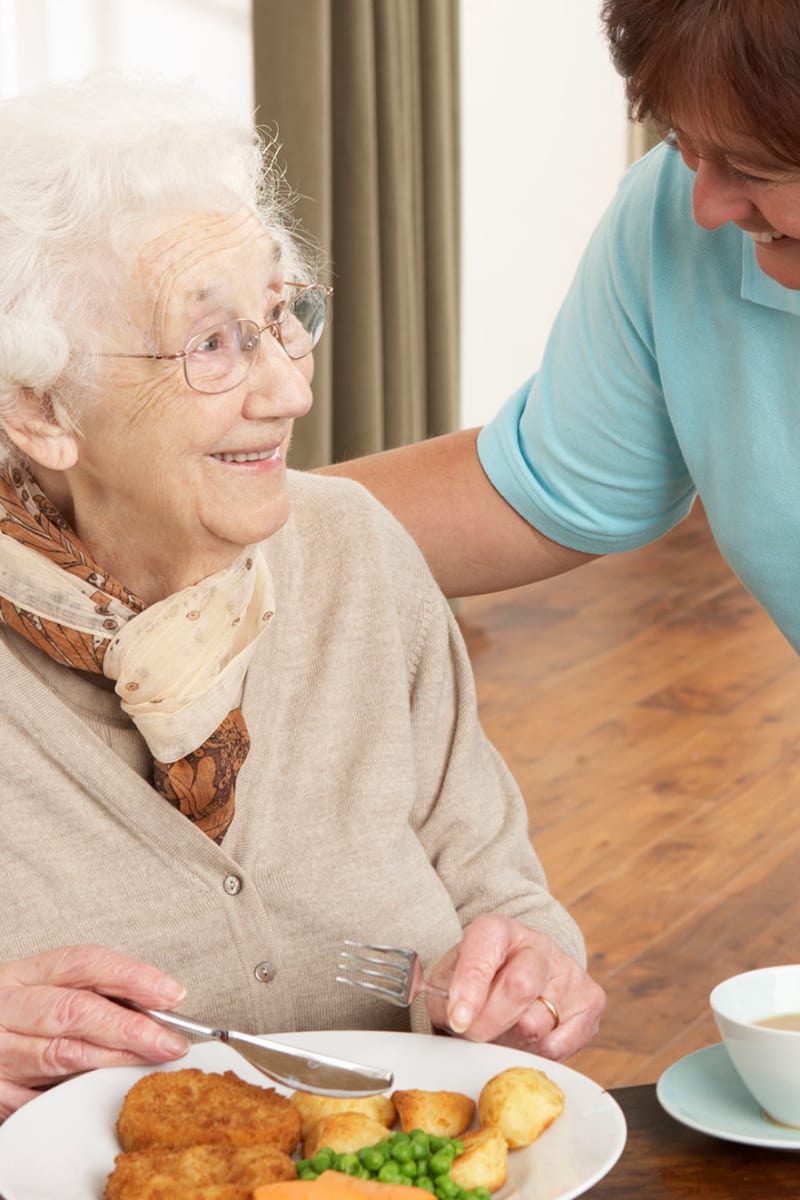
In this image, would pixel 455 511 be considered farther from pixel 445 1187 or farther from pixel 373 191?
pixel 373 191

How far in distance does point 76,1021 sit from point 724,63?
2.80 ft

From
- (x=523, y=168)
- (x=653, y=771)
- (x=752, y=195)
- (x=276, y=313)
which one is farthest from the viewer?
(x=523, y=168)

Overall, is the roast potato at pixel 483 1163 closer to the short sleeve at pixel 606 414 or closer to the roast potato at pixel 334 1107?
the roast potato at pixel 334 1107

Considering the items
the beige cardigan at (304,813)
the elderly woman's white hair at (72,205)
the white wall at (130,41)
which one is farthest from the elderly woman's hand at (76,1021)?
the white wall at (130,41)

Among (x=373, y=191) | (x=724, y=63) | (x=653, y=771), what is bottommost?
(x=653, y=771)

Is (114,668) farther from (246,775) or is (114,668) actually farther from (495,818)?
(495,818)

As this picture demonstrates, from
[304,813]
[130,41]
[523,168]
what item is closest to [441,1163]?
[304,813]

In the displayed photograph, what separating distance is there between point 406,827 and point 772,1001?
45 cm

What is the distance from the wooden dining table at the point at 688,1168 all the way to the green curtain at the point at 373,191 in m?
3.42

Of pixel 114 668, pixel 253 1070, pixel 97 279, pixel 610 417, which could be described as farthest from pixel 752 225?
pixel 253 1070

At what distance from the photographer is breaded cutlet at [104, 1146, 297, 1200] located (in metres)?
1.00

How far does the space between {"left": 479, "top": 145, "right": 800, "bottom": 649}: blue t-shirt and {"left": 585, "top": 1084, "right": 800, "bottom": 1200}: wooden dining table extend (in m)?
0.63

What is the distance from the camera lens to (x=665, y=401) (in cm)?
161

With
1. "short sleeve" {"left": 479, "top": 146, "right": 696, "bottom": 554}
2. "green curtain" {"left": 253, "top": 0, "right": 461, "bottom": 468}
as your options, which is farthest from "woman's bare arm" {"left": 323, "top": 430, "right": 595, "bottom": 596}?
"green curtain" {"left": 253, "top": 0, "right": 461, "bottom": 468}
